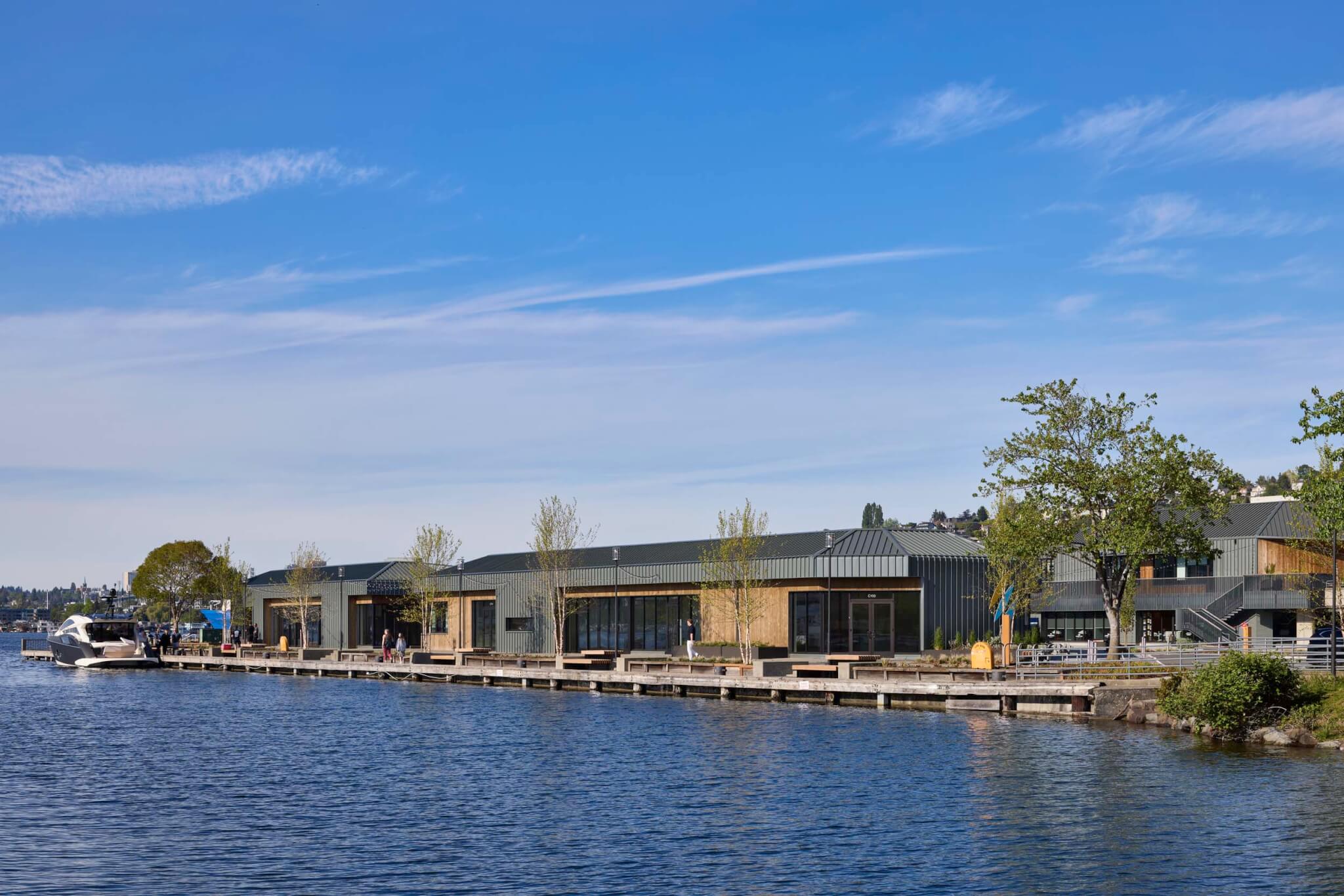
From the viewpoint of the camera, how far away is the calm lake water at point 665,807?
23.1 metres

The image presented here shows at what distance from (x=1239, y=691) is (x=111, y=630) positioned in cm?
7362

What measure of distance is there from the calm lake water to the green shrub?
106 centimetres

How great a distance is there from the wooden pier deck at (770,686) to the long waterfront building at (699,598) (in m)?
11.9

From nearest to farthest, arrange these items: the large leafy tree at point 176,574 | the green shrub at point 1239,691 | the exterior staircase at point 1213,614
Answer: the green shrub at point 1239,691 → the exterior staircase at point 1213,614 → the large leafy tree at point 176,574

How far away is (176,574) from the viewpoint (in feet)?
464

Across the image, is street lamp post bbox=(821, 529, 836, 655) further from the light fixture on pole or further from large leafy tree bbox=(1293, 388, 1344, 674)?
the light fixture on pole

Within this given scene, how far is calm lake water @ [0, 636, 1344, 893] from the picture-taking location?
75.8 feet

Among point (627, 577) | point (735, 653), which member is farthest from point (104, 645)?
point (735, 653)

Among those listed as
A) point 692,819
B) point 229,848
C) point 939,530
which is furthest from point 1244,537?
point 229,848

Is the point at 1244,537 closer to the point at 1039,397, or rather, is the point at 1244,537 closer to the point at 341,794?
the point at 1039,397

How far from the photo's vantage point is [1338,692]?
4044 cm

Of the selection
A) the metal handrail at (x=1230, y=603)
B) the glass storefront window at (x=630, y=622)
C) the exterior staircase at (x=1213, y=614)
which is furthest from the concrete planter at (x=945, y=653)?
the glass storefront window at (x=630, y=622)

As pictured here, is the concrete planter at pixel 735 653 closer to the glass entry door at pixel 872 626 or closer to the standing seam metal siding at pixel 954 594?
the glass entry door at pixel 872 626

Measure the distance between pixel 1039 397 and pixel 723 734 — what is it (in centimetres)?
2071
